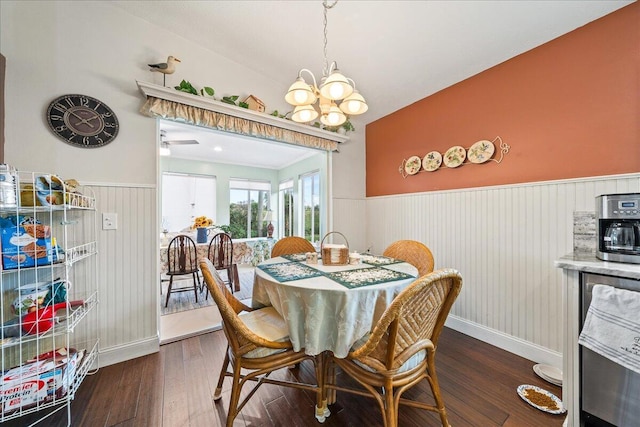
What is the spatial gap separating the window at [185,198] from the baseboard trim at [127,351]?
4.21 meters

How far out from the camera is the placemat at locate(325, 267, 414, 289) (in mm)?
1307

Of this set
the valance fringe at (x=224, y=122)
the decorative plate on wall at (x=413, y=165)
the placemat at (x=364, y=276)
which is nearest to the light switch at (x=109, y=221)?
the valance fringe at (x=224, y=122)

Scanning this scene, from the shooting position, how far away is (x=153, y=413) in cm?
140

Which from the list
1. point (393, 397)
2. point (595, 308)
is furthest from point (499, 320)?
point (393, 397)

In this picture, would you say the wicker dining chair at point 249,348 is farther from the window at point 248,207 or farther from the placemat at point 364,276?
the window at point 248,207

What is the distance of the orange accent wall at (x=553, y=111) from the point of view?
160 cm

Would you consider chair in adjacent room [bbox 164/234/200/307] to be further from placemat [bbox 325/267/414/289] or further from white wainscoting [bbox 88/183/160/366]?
placemat [bbox 325/267/414/289]

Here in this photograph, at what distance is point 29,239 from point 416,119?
3427 millimetres

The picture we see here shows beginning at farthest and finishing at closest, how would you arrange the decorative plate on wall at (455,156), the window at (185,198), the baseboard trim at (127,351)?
the window at (185,198) < the decorative plate on wall at (455,156) < the baseboard trim at (127,351)

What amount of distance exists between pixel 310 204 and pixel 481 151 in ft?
11.5

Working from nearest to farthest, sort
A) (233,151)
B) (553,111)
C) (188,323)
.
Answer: (553,111) < (188,323) < (233,151)

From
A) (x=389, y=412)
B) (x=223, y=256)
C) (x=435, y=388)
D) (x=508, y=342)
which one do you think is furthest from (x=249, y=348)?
(x=223, y=256)

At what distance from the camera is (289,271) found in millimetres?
1558

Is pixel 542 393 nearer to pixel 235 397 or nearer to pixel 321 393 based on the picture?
pixel 321 393
